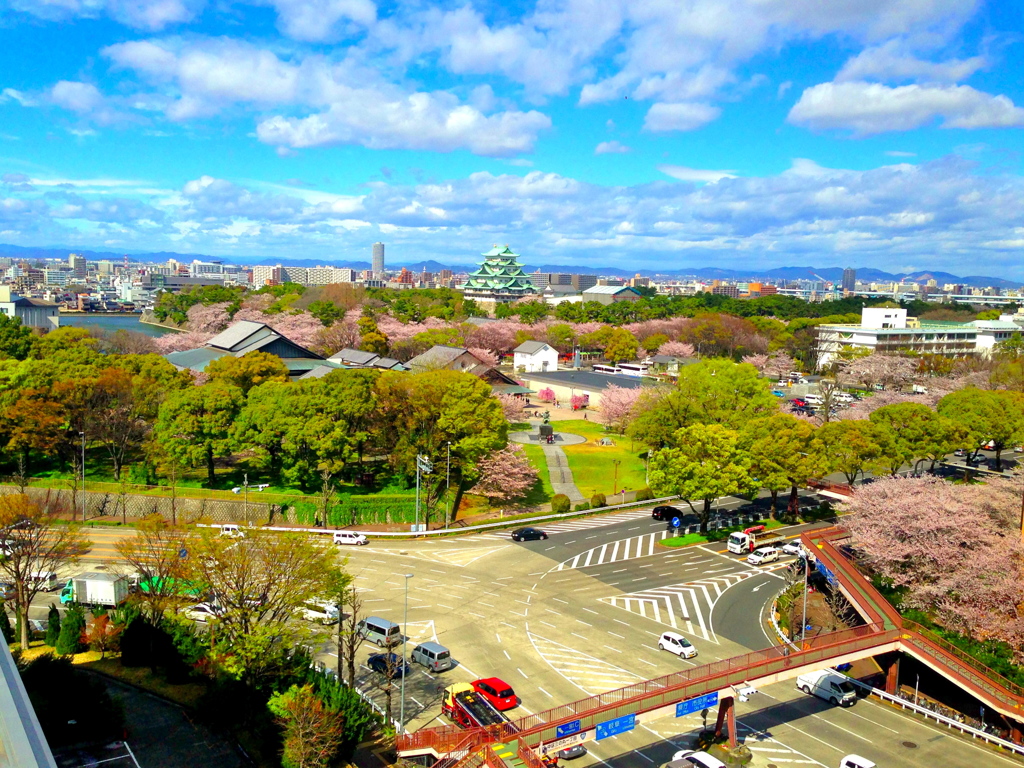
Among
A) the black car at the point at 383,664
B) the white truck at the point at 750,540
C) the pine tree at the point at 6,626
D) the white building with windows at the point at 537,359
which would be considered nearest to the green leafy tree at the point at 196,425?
the pine tree at the point at 6,626

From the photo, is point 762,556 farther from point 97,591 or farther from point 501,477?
point 97,591

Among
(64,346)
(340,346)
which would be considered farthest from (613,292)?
(64,346)

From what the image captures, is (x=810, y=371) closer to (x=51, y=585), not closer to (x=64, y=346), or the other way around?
(x=64, y=346)

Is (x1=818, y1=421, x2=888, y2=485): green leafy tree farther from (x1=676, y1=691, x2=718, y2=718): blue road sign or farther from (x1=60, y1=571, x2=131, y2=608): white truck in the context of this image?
(x1=60, y1=571, x2=131, y2=608): white truck

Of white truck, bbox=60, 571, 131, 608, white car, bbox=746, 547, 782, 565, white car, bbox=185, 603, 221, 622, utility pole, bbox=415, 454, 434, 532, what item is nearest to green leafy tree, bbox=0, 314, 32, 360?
white truck, bbox=60, 571, 131, 608

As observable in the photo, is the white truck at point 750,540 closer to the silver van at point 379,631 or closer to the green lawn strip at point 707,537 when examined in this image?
the green lawn strip at point 707,537

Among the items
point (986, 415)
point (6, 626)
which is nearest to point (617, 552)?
point (6, 626)
